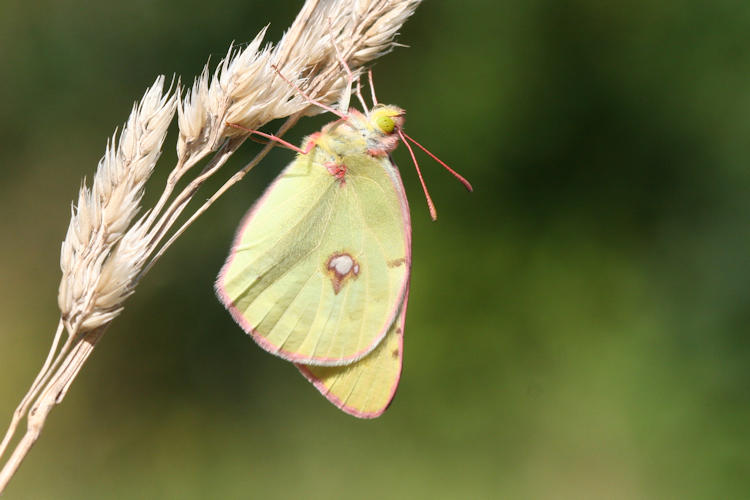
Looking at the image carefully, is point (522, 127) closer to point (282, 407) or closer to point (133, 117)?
point (282, 407)

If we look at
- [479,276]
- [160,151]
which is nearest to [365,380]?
[160,151]

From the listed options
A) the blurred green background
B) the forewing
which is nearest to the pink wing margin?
the forewing

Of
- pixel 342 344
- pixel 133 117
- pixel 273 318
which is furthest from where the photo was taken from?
pixel 342 344

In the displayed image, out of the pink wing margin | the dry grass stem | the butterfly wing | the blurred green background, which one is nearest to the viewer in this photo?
the dry grass stem

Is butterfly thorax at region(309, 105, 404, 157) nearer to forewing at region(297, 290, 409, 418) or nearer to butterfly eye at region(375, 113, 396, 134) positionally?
butterfly eye at region(375, 113, 396, 134)

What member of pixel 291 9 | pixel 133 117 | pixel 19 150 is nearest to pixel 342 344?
pixel 133 117

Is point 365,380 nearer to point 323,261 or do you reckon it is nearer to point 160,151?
point 323,261

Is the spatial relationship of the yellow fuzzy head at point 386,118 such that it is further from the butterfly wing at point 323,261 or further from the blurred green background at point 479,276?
the blurred green background at point 479,276
